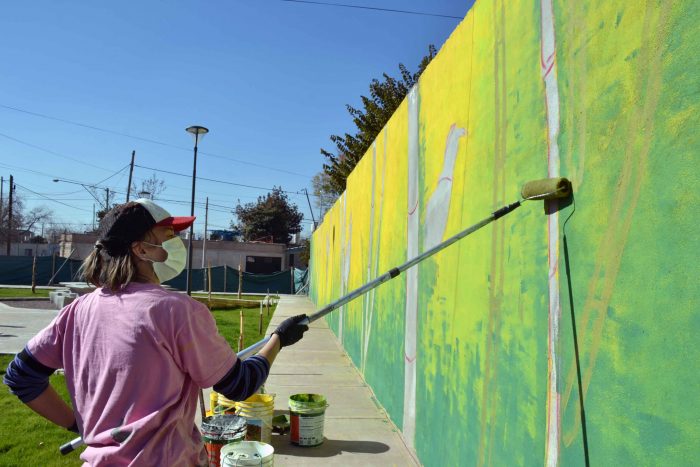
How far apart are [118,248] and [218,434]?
86.5 inches

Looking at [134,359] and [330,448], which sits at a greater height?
[134,359]

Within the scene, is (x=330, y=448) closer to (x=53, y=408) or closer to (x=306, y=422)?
(x=306, y=422)

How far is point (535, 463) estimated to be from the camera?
2424mm

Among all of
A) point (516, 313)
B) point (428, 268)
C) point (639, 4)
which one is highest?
point (639, 4)

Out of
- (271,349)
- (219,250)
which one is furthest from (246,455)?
(219,250)

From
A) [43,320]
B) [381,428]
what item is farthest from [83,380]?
[43,320]

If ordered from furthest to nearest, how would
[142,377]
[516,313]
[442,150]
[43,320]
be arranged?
[43,320] < [442,150] < [516,313] < [142,377]

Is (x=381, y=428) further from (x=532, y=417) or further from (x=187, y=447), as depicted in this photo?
(x=187, y=447)

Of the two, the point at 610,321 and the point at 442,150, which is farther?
the point at 442,150

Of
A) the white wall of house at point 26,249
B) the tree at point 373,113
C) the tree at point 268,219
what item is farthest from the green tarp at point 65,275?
the white wall of house at point 26,249

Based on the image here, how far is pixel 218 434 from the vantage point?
377 cm

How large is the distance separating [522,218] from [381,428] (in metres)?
3.08

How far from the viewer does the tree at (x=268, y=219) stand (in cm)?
5509

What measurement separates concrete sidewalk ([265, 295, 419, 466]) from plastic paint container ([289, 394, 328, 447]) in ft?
0.22
